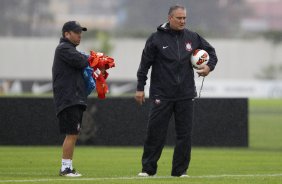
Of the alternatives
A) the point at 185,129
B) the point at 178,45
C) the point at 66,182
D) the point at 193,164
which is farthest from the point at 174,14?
the point at 193,164

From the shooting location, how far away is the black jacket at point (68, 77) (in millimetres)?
12398

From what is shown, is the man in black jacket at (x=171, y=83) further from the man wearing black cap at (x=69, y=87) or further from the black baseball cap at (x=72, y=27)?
the black baseball cap at (x=72, y=27)

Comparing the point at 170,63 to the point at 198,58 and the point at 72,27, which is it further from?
the point at 72,27

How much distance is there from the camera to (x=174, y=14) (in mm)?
12242

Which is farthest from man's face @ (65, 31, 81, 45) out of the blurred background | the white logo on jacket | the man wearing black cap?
the blurred background

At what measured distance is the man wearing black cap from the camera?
12.4 meters

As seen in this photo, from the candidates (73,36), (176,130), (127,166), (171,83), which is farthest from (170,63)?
(127,166)

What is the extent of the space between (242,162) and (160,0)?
68820 millimetres

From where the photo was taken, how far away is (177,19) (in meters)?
12.2

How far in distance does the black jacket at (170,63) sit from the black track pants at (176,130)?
135 millimetres

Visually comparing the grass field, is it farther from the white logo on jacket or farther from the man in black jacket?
the white logo on jacket

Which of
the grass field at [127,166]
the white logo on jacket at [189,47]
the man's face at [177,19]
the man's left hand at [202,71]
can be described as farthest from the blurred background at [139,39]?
the man's face at [177,19]

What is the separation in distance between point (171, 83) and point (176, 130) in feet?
2.06

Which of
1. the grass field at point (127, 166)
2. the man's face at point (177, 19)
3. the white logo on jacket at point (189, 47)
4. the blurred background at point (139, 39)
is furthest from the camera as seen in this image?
the blurred background at point (139, 39)
